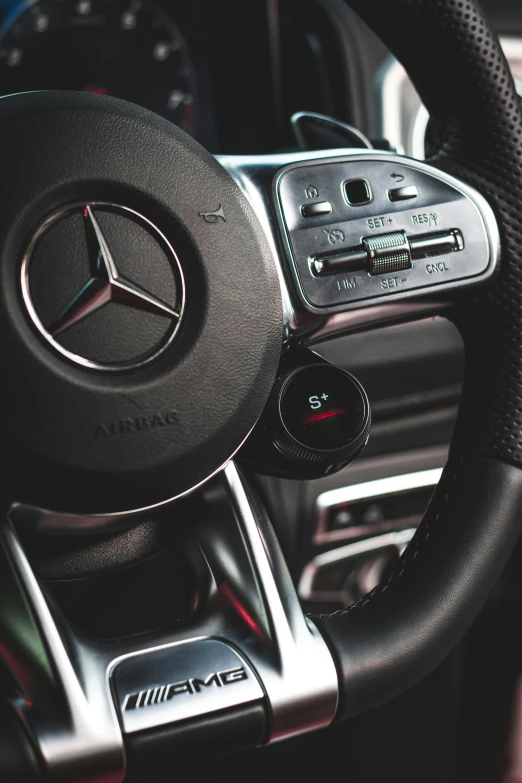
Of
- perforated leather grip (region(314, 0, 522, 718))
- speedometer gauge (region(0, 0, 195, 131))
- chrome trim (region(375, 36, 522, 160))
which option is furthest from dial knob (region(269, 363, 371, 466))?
speedometer gauge (region(0, 0, 195, 131))

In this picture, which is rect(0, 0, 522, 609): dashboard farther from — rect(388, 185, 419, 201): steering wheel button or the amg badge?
the amg badge

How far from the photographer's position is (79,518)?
556mm

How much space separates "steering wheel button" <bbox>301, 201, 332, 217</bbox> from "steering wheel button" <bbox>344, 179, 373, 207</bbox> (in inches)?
0.9

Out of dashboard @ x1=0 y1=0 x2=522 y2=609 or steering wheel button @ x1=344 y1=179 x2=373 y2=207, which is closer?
steering wheel button @ x1=344 y1=179 x2=373 y2=207

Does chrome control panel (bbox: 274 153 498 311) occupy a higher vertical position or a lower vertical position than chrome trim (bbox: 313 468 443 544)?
higher

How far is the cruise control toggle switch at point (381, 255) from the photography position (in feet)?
2.16

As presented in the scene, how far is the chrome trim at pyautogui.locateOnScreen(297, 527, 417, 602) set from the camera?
1.16m

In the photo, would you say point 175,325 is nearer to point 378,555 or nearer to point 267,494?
point 267,494

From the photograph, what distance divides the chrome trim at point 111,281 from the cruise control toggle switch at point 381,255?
15 centimetres

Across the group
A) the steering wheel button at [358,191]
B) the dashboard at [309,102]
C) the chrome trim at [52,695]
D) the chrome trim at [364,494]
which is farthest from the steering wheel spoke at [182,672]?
the chrome trim at [364,494]

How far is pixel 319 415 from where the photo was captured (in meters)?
0.62

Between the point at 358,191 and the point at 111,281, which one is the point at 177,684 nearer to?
the point at 111,281

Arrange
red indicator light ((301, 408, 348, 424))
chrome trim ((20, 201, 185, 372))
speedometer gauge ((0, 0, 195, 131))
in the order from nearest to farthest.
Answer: chrome trim ((20, 201, 185, 372))
red indicator light ((301, 408, 348, 424))
speedometer gauge ((0, 0, 195, 131))

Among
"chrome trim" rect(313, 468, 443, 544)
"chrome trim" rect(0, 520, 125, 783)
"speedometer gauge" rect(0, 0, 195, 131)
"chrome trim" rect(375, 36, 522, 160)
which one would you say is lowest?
"chrome trim" rect(313, 468, 443, 544)
